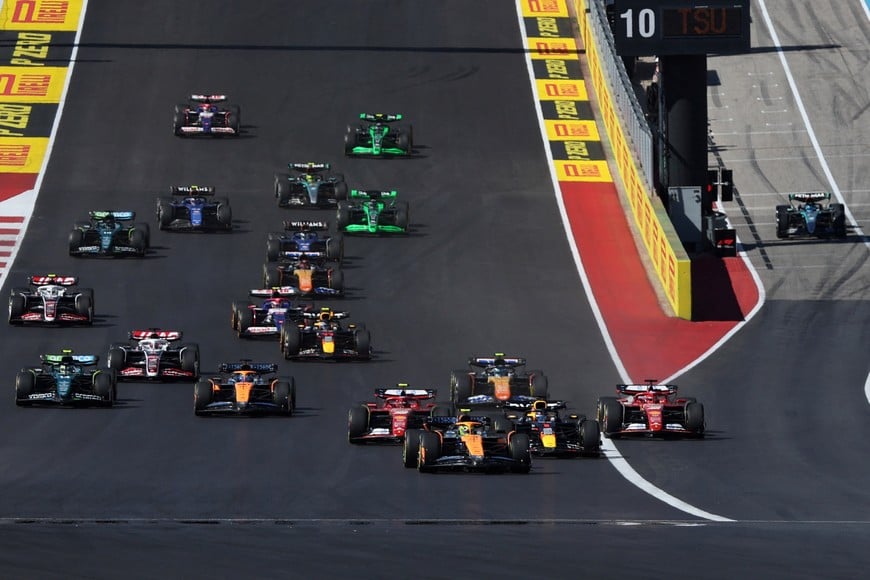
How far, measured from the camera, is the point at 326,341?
4319 centimetres

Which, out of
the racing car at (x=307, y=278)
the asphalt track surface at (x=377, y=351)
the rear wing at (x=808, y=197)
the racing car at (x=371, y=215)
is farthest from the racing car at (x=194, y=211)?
the rear wing at (x=808, y=197)

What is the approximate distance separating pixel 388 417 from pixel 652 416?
465 centimetres

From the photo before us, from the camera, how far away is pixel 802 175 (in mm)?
63531

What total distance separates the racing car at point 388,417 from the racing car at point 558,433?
1619 millimetres

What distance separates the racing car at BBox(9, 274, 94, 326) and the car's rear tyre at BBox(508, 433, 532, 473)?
15.5m

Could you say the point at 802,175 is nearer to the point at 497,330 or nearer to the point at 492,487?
the point at 497,330

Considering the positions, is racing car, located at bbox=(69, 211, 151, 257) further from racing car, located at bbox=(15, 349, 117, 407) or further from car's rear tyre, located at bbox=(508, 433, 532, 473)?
car's rear tyre, located at bbox=(508, 433, 532, 473)

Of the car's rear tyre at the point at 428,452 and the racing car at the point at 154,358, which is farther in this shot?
the racing car at the point at 154,358

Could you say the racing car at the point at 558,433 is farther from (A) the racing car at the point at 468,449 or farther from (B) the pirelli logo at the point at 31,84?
(B) the pirelli logo at the point at 31,84

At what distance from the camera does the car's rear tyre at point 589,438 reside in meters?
34.7

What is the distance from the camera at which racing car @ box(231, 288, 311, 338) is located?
45094 millimetres

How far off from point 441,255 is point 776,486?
22.4 m

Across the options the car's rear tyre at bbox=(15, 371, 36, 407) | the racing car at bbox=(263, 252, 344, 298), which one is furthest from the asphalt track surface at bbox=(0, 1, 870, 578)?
the racing car at bbox=(263, 252, 344, 298)

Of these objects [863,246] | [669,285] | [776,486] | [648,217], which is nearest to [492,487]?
[776,486]
